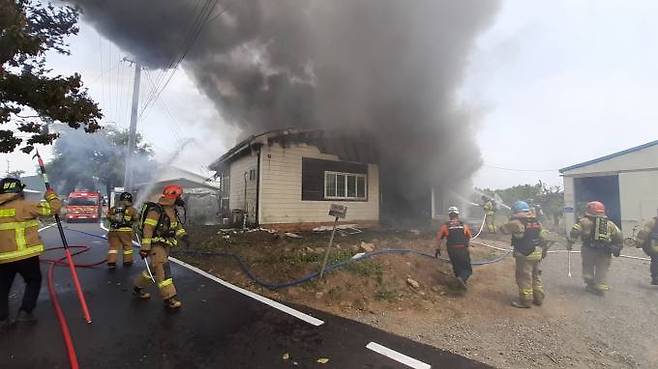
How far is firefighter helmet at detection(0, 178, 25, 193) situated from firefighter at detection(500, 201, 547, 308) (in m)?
6.62

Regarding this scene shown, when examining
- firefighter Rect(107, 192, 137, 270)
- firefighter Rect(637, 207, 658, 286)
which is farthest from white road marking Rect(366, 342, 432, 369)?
firefighter Rect(637, 207, 658, 286)

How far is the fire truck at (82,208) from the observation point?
2095 centimetres

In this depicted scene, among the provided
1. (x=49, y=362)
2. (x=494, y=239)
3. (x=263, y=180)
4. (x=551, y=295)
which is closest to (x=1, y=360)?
(x=49, y=362)

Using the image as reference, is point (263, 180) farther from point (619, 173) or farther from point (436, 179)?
point (619, 173)

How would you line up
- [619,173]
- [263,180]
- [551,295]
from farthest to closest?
[619,173] → [263,180] → [551,295]

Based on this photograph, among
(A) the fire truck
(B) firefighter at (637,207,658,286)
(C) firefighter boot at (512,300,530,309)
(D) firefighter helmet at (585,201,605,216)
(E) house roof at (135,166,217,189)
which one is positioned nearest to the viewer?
(C) firefighter boot at (512,300,530,309)

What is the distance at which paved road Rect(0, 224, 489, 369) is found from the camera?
3035 millimetres

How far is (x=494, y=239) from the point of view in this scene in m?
10.7

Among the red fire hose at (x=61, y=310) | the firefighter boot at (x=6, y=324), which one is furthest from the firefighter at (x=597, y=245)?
the firefighter boot at (x=6, y=324)

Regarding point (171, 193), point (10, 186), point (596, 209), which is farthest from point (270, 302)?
point (596, 209)

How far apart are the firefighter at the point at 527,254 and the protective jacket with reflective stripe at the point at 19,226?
620 centimetres

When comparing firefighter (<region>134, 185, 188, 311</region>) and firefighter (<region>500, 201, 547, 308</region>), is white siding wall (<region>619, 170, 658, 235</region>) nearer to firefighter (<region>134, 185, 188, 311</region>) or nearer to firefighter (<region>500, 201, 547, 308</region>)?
firefighter (<region>500, 201, 547, 308</region>)

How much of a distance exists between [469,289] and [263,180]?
6829 mm

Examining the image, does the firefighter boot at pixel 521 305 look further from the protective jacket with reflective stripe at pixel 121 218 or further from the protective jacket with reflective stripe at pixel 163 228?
the protective jacket with reflective stripe at pixel 121 218
